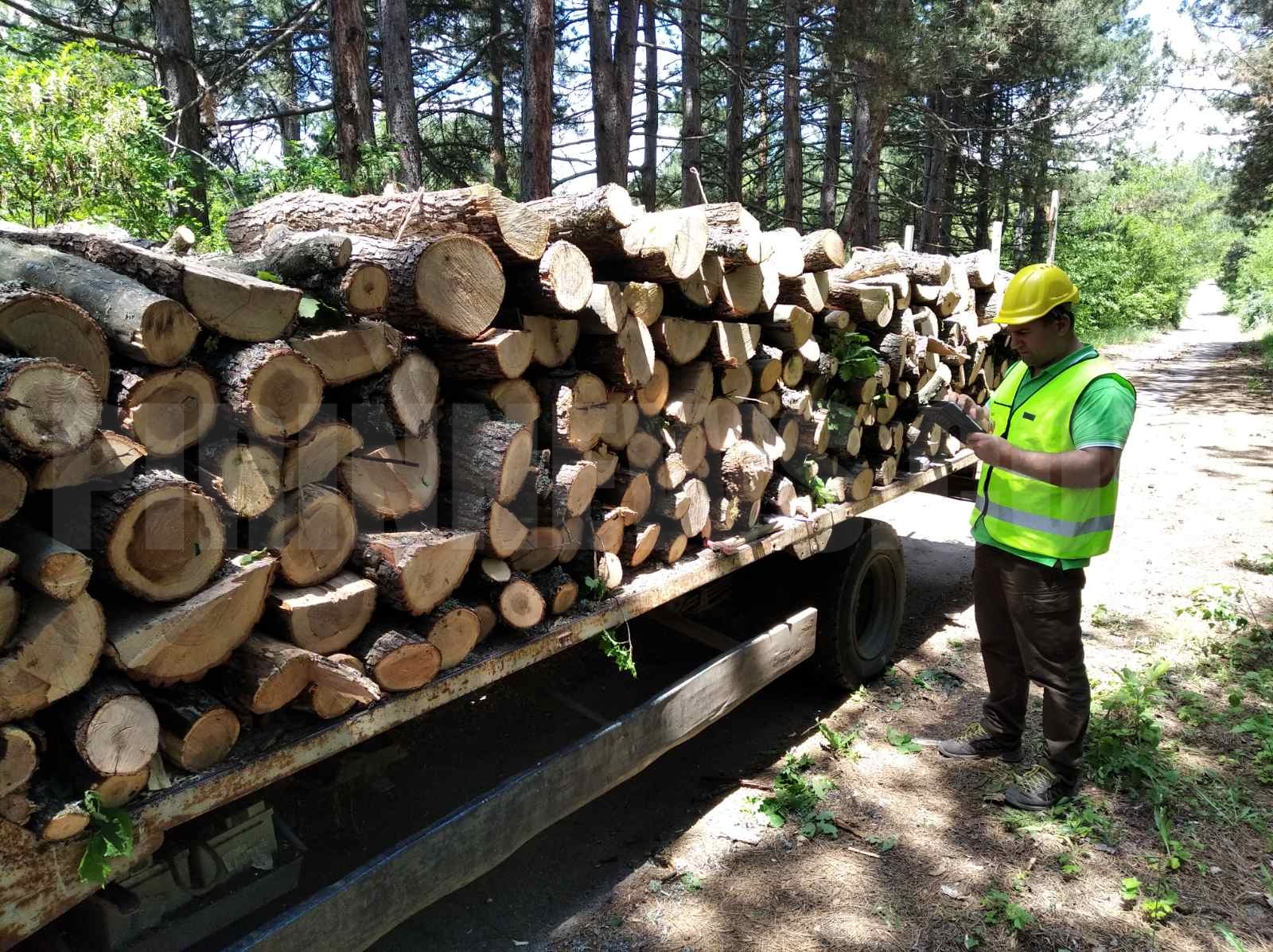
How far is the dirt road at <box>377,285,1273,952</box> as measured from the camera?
3.07 m

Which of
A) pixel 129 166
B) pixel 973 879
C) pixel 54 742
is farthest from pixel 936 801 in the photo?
pixel 129 166

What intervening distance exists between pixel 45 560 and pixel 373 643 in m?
0.81

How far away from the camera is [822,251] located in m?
4.09

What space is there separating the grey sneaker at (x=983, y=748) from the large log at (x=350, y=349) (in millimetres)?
3320

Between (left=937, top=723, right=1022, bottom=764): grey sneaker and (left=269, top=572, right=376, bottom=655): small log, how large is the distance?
312cm

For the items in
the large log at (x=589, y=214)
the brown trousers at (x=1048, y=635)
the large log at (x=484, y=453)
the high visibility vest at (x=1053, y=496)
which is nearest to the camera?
the large log at (x=484, y=453)

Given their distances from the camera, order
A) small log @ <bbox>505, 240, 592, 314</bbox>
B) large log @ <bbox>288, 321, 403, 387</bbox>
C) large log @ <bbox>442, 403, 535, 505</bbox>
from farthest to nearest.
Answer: small log @ <bbox>505, 240, 592, 314</bbox>, large log @ <bbox>442, 403, 535, 505</bbox>, large log @ <bbox>288, 321, 403, 387</bbox>

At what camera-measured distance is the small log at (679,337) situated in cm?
324

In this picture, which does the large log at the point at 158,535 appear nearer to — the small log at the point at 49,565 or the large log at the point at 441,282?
the small log at the point at 49,565

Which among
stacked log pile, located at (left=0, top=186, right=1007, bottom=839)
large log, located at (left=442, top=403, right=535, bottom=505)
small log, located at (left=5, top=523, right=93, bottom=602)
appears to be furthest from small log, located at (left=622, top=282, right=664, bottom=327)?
small log, located at (left=5, top=523, right=93, bottom=602)

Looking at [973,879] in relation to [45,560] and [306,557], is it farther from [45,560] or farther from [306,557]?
[45,560]

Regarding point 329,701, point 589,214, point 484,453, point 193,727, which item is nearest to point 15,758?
point 193,727

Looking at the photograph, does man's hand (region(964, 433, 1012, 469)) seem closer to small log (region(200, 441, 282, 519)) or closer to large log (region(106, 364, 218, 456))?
small log (region(200, 441, 282, 519))

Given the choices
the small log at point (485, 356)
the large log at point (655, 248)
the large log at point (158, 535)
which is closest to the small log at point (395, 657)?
the large log at point (158, 535)
